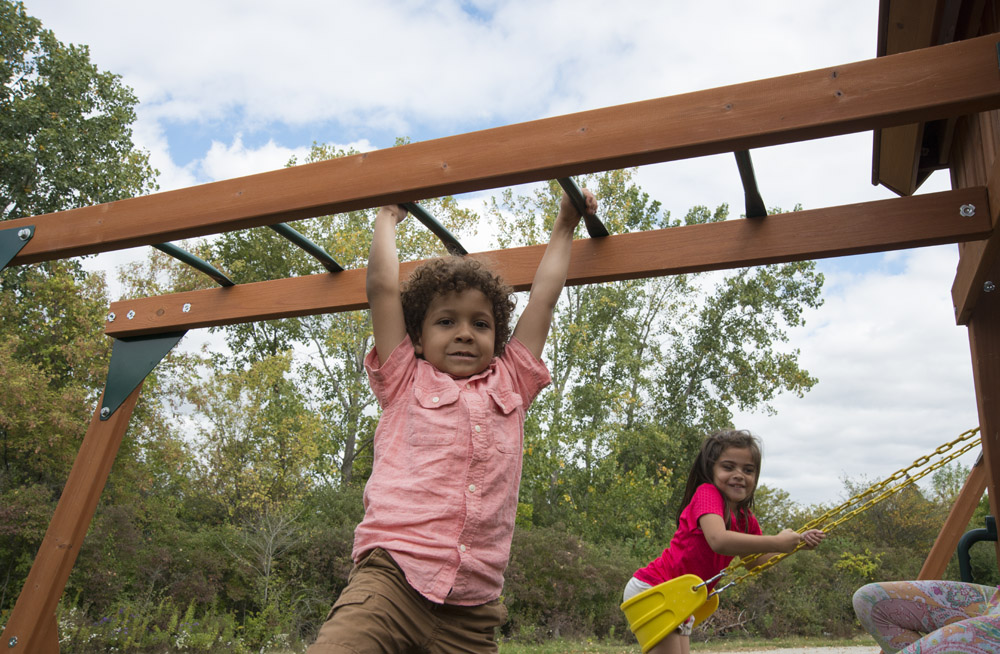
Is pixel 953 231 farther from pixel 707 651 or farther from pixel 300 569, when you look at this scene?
pixel 300 569

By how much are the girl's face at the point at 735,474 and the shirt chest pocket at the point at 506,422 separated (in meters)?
1.43

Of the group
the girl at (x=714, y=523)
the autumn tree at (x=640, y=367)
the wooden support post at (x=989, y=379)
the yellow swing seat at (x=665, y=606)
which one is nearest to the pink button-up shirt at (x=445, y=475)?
the yellow swing seat at (x=665, y=606)

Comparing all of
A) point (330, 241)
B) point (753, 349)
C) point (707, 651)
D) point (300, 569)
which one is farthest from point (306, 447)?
point (753, 349)

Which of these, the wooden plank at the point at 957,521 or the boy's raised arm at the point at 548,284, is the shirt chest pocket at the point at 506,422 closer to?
the boy's raised arm at the point at 548,284

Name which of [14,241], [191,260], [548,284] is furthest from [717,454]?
[14,241]

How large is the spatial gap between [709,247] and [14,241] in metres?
2.42

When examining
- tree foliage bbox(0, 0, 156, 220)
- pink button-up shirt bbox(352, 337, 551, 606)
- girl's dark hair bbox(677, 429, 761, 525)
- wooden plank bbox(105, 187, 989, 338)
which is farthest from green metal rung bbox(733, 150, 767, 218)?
tree foliage bbox(0, 0, 156, 220)

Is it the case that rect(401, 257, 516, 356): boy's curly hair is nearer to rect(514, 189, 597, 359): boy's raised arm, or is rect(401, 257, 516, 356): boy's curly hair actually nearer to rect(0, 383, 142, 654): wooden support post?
rect(514, 189, 597, 359): boy's raised arm

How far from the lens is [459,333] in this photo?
2.21 meters

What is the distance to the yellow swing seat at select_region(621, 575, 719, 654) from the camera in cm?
291

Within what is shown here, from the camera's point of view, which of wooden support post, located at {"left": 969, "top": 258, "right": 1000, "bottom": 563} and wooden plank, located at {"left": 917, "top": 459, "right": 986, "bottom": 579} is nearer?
wooden support post, located at {"left": 969, "top": 258, "right": 1000, "bottom": 563}

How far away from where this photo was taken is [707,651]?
8.12 meters

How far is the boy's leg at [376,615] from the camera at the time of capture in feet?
5.51

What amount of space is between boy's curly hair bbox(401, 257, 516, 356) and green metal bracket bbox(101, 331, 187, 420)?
6.19ft
